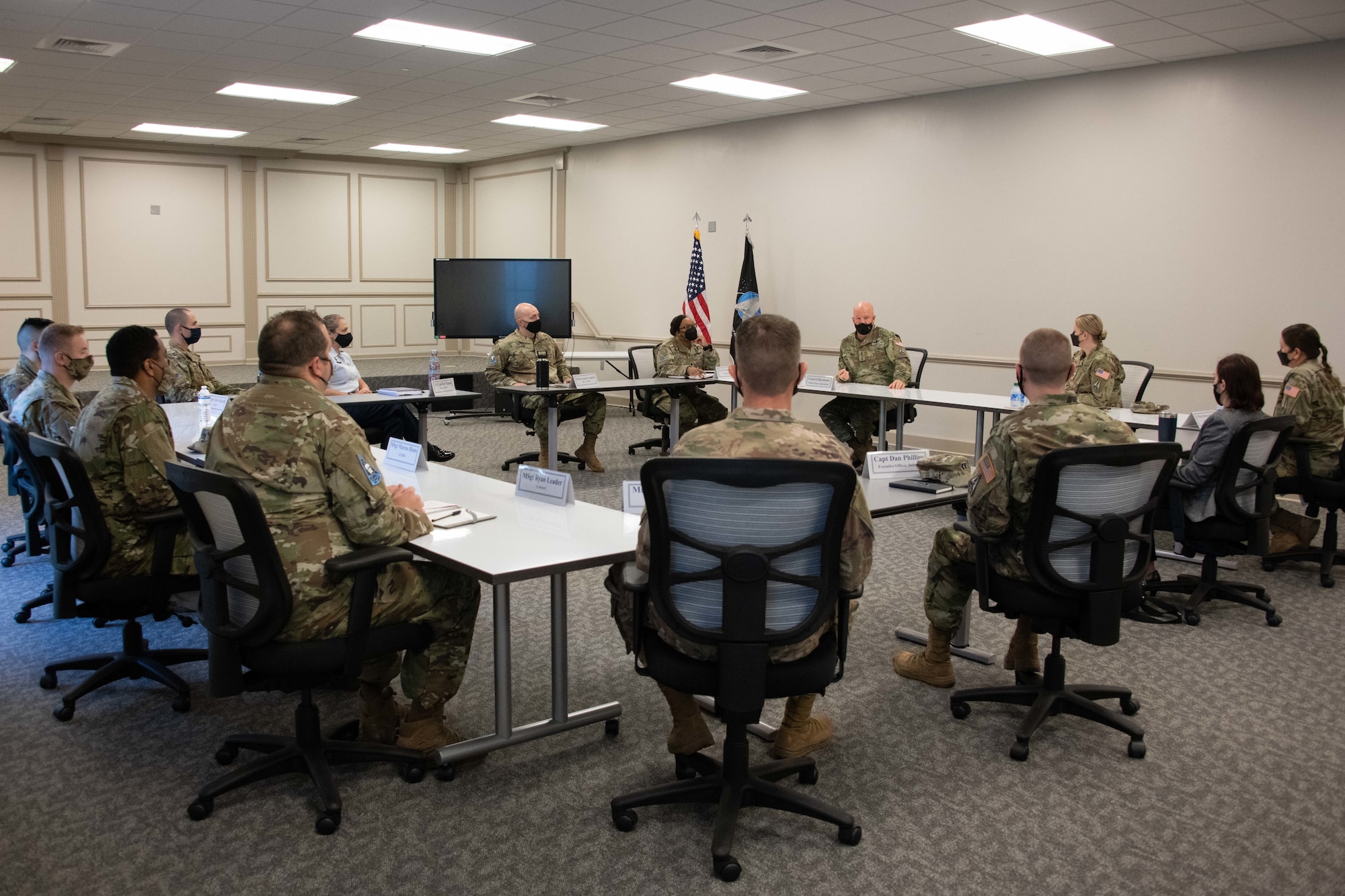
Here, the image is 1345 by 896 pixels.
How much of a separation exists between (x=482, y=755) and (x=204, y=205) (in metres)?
11.4

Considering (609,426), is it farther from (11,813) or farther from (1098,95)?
(11,813)

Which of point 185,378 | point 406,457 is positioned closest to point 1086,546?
point 406,457

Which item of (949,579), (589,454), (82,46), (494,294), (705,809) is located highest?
(82,46)

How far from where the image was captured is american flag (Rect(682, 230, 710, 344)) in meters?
10.1

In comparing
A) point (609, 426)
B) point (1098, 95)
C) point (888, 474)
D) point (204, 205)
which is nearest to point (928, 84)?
point (1098, 95)

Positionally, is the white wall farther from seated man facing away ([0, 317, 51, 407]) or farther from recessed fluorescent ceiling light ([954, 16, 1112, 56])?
seated man facing away ([0, 317, 51, 407])

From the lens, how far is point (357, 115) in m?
9.88

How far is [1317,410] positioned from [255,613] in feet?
15.5

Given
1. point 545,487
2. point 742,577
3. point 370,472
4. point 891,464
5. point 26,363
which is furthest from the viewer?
point 26,363

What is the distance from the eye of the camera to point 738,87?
8391 millimetres

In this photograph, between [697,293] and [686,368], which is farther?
[697,293]

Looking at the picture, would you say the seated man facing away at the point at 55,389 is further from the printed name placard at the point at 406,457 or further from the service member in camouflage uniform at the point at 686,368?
the service member in camouflage uniform at the point at 686,368

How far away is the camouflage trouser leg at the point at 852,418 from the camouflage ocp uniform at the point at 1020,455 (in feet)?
14.7

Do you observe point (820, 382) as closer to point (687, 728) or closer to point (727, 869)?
point (687, 728)
